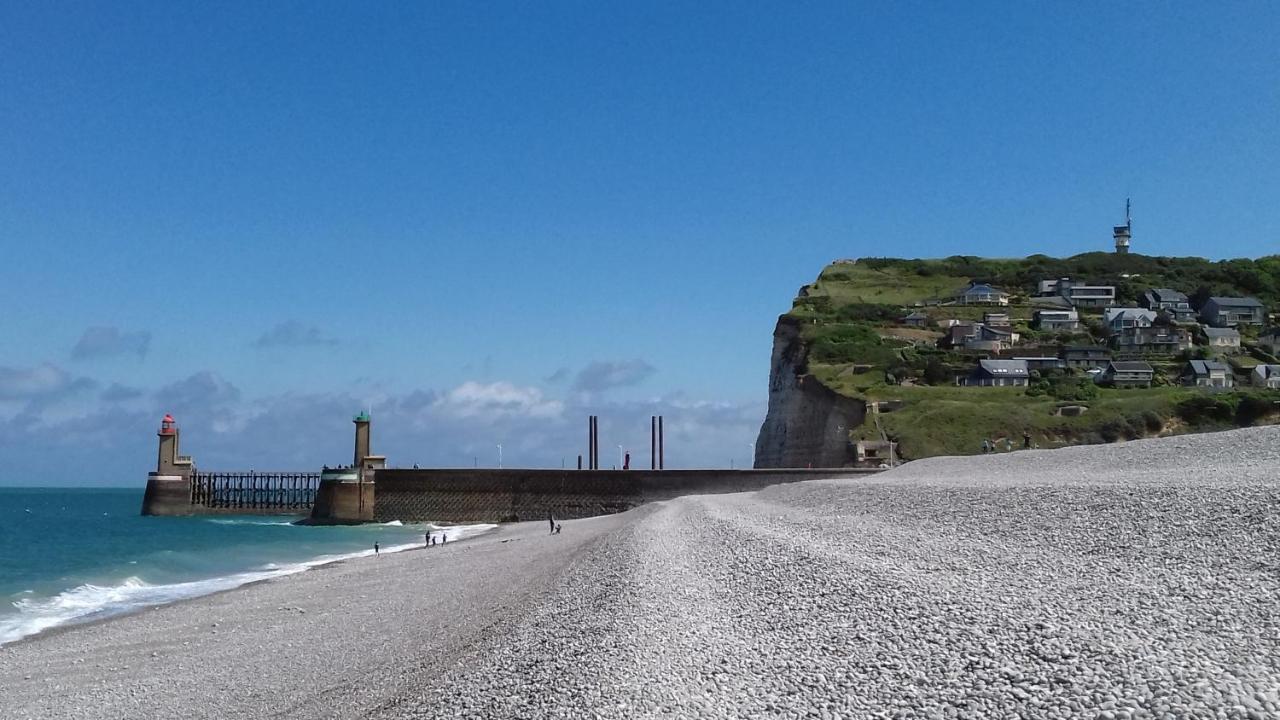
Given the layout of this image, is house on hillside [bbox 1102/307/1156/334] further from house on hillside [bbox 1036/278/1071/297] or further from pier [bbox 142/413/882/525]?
pier [bbox 142/413/882/525]

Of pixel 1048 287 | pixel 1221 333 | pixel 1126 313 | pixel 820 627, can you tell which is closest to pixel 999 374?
pixel 1126 313

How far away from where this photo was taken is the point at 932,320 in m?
95.3

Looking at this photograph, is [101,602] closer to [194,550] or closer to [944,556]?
[194,550]

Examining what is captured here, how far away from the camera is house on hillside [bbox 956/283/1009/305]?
103581mm

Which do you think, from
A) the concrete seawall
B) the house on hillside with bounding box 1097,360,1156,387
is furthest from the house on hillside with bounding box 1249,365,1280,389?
the concrete seawall

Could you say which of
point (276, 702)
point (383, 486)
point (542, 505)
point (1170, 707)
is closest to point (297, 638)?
point (276, 702)

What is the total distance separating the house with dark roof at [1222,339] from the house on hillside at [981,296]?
63.2 ft

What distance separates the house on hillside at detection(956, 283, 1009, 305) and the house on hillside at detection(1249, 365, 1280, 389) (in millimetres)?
27379

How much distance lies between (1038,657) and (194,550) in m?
42.4

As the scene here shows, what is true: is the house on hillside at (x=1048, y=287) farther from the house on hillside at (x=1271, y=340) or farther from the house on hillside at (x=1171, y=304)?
the house on hillside at (x=1271, y=340)

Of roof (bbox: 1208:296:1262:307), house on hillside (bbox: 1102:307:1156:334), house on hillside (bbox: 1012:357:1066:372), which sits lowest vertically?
house on hillside (bbox: 1012:357:1066:372)

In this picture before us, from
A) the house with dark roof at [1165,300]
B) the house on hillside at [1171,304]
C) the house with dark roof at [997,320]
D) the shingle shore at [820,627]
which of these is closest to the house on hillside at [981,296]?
the house with dark roof at [997,320]

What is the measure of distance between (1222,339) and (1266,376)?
1093 centimetres

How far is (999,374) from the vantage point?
7894 centimetres
